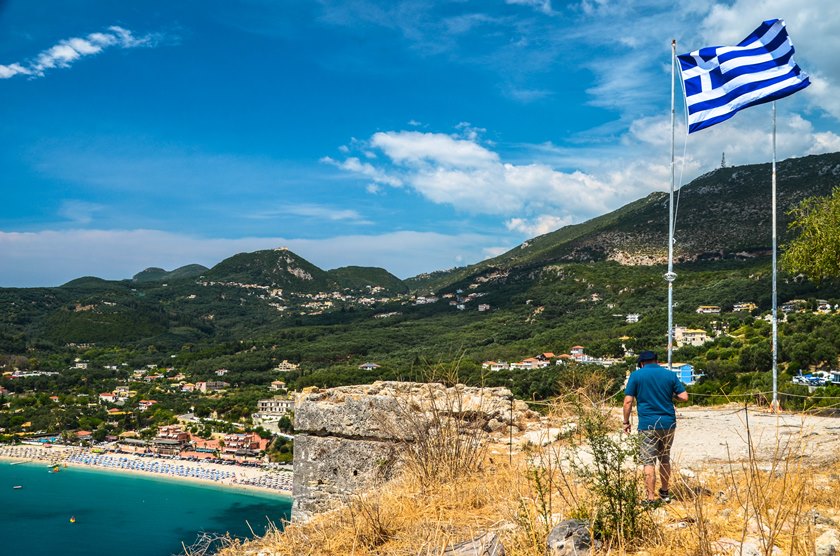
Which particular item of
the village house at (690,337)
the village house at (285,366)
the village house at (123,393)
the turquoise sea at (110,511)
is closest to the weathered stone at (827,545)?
the village house at (690,337)

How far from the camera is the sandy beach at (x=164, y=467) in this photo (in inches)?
1780

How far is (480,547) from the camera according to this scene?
3.27 m

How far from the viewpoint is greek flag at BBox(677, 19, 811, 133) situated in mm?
Result: 7852

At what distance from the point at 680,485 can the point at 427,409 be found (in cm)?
292

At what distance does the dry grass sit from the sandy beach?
140 ft

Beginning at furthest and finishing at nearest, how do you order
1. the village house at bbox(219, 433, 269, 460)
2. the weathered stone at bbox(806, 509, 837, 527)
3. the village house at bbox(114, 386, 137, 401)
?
the village house at bbox(114, 386, 137, 401) < the village house at bbox(219, 433, 269, 460) < the weathered stone at bbox(806, 509, 837, 527)

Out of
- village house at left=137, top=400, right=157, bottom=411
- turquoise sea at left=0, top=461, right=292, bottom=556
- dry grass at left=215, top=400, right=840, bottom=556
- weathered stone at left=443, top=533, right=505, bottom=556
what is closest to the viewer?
dry grass at left=215, top=400, right=840, bottom=556

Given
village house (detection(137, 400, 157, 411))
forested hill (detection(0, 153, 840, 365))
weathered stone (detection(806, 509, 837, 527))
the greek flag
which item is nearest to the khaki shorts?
→ weathered stone (detection(806, 509, 837, 527))

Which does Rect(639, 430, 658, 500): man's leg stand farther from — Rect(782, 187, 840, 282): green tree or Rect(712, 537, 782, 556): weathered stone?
Rect(782, 187, 840, 282): green tree

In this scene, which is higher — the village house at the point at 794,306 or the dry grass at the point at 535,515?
the village house at the point at 794,306

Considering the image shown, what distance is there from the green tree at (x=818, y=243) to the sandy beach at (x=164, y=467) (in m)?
41.6

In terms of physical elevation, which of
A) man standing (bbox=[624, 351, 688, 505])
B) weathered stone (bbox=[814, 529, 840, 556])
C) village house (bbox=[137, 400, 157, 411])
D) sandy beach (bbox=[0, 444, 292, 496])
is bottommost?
sandy beach (bbox=[0, 444, 292, 496])

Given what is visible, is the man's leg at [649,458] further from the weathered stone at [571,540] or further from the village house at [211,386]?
the village house at [211,386]

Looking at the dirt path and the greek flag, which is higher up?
the greek flag
